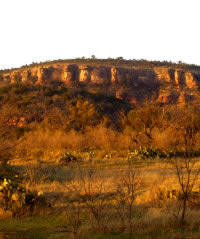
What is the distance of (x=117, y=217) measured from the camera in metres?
7.02

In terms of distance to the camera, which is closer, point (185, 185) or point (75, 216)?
point (75, 216)

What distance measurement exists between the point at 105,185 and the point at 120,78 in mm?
49980

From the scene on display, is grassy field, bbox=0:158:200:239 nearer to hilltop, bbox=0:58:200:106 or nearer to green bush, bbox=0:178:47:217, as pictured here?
green bush, bbox=0:178:47:217

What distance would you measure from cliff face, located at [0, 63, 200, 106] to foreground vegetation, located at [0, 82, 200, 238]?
3121cm

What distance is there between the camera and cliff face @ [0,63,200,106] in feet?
187

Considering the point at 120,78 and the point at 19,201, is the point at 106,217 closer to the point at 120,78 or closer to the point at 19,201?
the point at 19,201

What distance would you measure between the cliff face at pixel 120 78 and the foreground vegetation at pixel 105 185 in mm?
31207

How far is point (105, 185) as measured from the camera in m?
10.1

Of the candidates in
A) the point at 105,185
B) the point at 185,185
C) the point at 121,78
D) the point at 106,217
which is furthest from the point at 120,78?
the point at 106,217

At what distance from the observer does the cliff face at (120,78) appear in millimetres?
56906

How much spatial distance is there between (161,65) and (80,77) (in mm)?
18492

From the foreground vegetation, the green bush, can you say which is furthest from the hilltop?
the green bush

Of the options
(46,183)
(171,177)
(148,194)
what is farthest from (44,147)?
(148,194)

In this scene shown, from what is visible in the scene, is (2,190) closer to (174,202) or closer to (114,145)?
(174,202)
